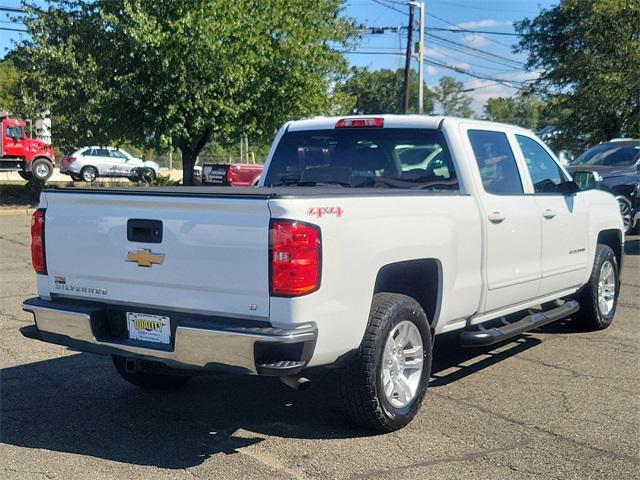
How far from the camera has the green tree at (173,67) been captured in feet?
62.8

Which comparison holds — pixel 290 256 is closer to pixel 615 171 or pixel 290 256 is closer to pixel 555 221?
pixel 555 221

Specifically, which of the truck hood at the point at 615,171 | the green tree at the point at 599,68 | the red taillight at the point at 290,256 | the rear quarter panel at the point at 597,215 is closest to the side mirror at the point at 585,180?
the rear quarter panel at the point at 597,215

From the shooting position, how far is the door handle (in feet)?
17.5

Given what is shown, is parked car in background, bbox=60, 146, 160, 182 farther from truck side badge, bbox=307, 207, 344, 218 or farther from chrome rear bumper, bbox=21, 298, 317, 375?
truck side badge, bbox=307, 207, 344, 218

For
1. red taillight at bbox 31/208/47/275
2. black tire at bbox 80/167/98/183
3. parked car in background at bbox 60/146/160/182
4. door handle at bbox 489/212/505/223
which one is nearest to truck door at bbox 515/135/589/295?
door handle at bbox 489/212/505/223

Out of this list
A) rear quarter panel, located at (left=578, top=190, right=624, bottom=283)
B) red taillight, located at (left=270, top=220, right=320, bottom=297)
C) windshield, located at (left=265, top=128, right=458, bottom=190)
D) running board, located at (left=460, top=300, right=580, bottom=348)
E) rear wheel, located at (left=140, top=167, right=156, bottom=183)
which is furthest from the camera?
rear wheel, located at (left=140, top=167, right=156, bottom=183)

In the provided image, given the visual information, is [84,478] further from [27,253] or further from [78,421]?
[27,253]

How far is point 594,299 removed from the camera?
23.7 feet

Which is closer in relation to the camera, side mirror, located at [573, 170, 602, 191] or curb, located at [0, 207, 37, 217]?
side mirror, located at [573, 170, 602, 191]

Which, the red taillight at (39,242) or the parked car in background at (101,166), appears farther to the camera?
the parked car in background at (101,166)

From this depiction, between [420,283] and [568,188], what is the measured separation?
2.20 m

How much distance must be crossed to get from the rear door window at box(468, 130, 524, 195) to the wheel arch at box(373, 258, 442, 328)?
99 centimetres

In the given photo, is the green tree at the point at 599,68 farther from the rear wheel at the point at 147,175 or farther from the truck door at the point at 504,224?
the truck door at the point at 504,224

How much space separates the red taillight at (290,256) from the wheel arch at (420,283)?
93cm
